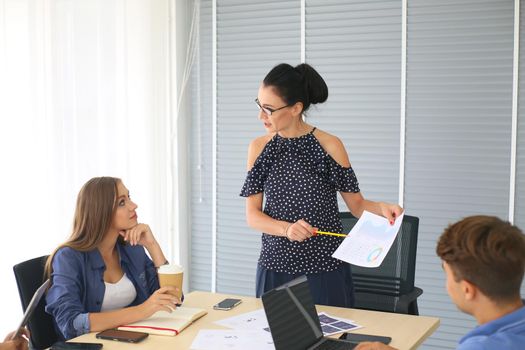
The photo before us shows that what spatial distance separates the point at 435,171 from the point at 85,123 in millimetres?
2046

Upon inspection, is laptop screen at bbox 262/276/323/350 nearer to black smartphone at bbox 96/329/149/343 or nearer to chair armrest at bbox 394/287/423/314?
black smartphone at bbox 96/329/149/343

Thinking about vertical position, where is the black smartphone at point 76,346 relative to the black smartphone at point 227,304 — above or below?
above

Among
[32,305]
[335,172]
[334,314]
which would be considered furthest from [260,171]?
[32,305]

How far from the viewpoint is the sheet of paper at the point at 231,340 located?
2.34 m

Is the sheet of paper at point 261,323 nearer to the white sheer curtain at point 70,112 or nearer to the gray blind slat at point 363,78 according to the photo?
the white sheer curtain at point 70,112

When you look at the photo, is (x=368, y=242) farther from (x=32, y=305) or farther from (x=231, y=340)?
(x=32, y=305)

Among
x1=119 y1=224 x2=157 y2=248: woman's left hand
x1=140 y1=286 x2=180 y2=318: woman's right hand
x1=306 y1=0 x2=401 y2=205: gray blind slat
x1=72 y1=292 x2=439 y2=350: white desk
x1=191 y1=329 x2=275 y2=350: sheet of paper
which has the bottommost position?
x1=72 y1=292 x2=439 y2=350: white desk

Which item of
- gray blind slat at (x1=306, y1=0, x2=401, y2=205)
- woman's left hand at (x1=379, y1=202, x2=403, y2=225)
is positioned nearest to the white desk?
woman's left hand at (x1=379, y1=202, x2=403, y2=225)

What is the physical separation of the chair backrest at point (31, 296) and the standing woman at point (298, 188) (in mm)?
862

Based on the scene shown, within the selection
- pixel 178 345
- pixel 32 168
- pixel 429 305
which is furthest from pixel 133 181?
pixel 178 345

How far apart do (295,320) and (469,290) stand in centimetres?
61

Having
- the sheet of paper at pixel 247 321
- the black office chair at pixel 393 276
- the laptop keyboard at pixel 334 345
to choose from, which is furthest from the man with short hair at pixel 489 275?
the black office chair at pixel 393 276

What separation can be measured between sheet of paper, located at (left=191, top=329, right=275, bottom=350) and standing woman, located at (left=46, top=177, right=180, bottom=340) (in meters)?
0.17

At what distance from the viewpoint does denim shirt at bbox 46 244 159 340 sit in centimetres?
253
